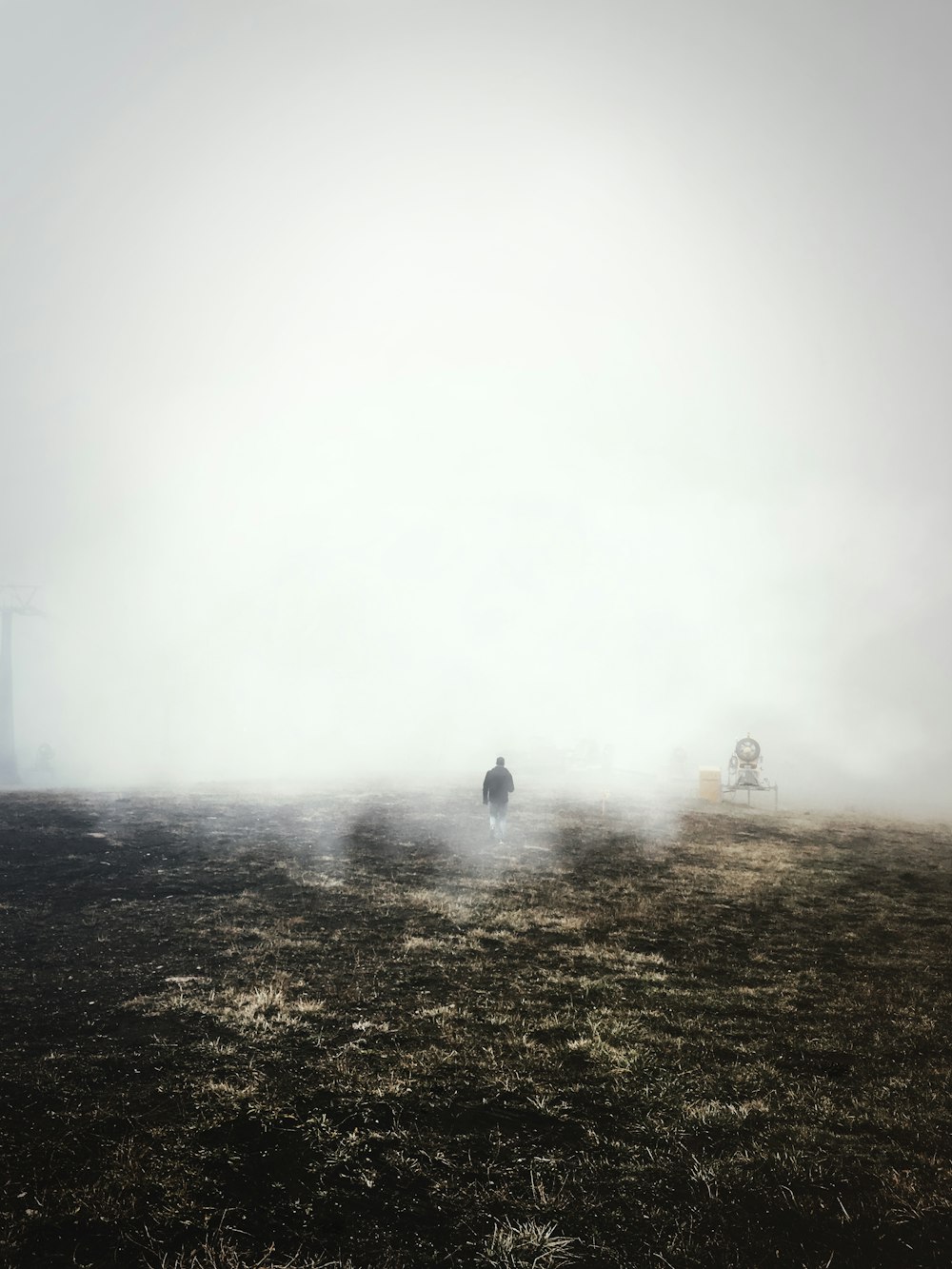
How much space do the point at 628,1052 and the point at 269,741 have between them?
79.4 m

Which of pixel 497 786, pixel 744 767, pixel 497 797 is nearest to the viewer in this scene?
pixel 497 797

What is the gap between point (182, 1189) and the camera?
5445 millimetres

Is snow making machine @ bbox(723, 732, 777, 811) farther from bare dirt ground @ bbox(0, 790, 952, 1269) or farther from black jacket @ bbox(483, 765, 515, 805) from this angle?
bare dirt ground @ bbox(0, 790, 952, 1269)

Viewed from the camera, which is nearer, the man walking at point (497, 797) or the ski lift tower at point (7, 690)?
the man walking at point (497, 797)

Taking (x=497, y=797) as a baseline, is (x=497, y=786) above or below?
above

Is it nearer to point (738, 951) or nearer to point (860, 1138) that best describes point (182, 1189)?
point (860, 1138)

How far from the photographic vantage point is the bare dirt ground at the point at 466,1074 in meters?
5.17

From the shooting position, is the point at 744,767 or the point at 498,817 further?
the point at 744,767

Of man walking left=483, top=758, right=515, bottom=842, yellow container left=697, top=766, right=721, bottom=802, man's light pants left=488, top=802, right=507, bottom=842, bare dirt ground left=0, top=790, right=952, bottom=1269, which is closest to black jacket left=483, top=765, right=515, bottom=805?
man walking left=483, top=758, right=515, bottom=842

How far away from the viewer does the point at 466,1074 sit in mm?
7402

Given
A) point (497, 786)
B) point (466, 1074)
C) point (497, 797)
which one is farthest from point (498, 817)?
point (466, 1074)

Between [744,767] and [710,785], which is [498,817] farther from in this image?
[744,767]

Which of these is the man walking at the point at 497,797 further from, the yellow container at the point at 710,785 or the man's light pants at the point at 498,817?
the yellow container at the point at 710,785

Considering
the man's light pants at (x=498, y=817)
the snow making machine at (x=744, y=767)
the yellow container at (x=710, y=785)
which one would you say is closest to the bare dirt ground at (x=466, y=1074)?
the man's light pants at (x=498, y=817)
